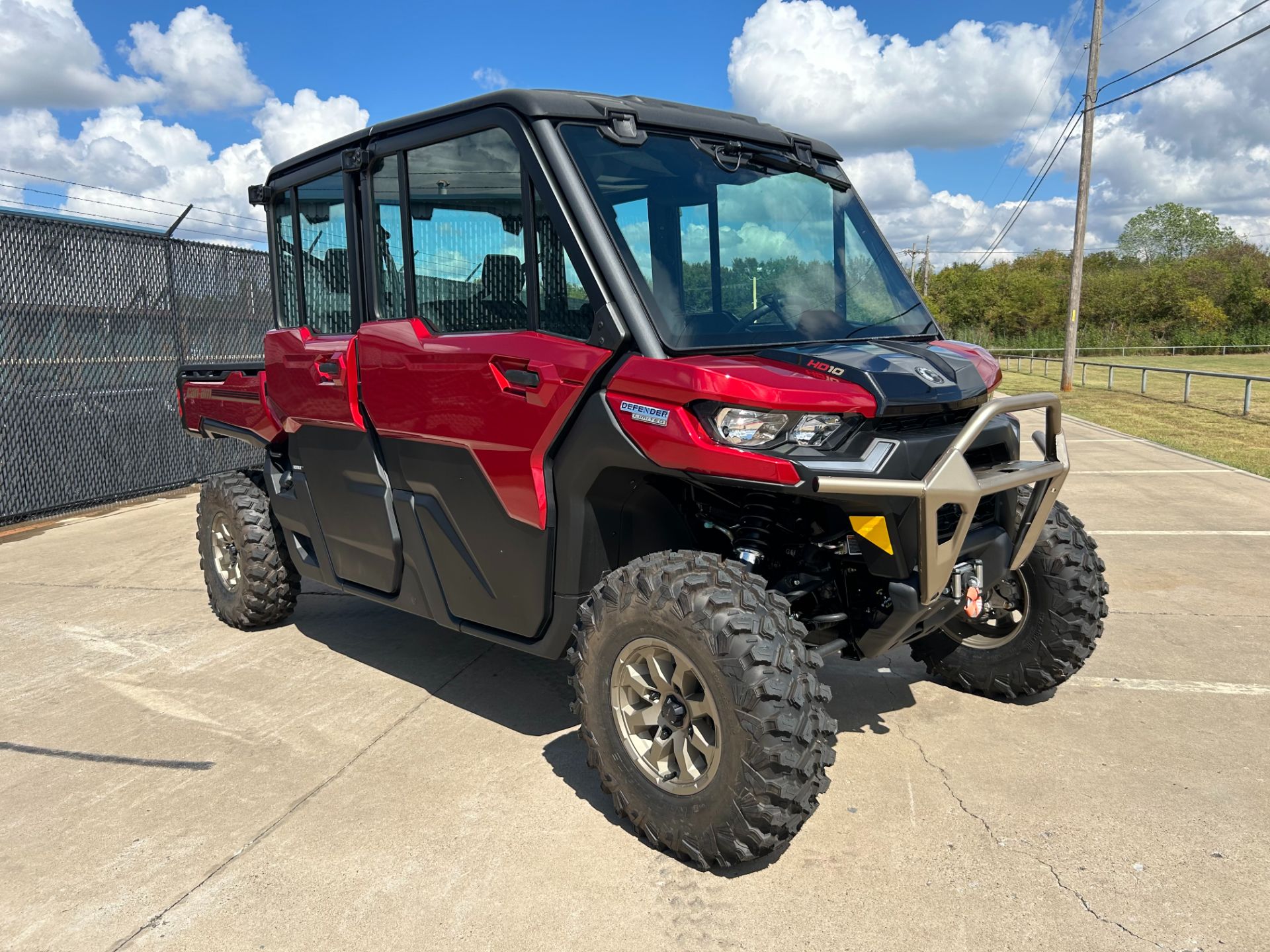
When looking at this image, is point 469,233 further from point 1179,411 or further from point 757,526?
point 1179,411

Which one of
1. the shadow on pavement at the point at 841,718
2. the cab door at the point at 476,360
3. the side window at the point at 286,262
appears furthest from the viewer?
the side window at the point at 286,262

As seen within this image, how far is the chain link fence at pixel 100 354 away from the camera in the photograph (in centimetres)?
870

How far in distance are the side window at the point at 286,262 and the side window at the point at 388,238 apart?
36.3 inches

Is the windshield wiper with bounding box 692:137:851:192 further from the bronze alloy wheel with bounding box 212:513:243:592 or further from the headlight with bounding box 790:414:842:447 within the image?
the bronze alloy wheel with bounding box 212:513:243:592

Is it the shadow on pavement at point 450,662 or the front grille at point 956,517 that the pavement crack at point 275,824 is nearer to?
the shadow on pavement at point 450,662

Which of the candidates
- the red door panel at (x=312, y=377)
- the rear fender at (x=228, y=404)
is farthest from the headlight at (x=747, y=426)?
the rear fender at (x=228, y=404)

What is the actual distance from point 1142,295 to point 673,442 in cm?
7277

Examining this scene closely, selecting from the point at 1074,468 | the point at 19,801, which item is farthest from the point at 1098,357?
the point at 19,801

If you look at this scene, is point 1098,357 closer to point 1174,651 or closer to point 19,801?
point 1174,651

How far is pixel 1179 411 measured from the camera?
1873 cm

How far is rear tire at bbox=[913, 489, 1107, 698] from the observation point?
3.99 metres

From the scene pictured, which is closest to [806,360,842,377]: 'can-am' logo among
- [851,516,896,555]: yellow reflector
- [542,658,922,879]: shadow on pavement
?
[851,516,896,555]: yellow reflector

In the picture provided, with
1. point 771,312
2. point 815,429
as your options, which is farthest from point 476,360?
point 815,429

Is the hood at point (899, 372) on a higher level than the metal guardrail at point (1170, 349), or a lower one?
higher
